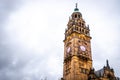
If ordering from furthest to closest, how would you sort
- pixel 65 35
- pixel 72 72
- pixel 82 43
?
pixel 65 35
pixel 82 43
pixel 72 72

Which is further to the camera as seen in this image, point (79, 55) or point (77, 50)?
point (77, 50)

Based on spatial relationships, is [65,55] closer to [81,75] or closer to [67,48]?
[67,48]

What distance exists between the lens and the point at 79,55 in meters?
70.2

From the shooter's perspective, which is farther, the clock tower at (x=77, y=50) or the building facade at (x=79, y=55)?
the clock tower at (x=77, y=50)

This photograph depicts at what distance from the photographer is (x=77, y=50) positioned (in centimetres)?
7112

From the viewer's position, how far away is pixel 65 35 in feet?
259

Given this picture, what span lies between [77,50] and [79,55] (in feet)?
5.65

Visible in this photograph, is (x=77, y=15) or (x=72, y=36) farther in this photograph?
(x=77, y=15)

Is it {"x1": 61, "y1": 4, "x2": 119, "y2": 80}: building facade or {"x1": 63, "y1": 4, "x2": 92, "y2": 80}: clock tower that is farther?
{"x1": 63, "y1": 4, "x2": 92, "y2": 80}: clock tower

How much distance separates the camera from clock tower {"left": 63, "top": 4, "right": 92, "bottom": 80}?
2685 inches

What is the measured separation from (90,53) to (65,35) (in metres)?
10.6

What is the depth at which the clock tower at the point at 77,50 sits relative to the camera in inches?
2685

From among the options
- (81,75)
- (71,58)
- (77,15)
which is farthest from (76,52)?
(77,15)

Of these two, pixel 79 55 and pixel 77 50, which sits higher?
pixel 77 50
